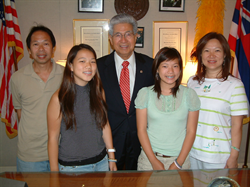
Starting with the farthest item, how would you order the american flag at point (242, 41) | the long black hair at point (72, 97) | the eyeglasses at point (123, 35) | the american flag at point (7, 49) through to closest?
the american flag at point (242, 41) < the american flag at point (7, 49) < the eyeglasses at point (123, 35) < the long black hair at point (72, 97)

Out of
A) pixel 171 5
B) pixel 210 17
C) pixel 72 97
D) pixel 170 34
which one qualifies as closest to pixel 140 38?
pixel 170 34

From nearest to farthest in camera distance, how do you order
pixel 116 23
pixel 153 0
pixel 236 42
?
pixel 116 23
pixel 236 42
pixel 153 0

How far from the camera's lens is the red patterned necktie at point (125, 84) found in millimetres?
2115

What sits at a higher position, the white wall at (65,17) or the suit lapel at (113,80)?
the white wall at (65,17)

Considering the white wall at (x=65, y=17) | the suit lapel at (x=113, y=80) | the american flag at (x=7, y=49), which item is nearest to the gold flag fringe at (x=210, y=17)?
the white wall at (x=65, y=17)

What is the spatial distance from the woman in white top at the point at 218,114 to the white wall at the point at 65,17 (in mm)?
1661

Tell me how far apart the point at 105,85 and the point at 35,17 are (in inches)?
81.2

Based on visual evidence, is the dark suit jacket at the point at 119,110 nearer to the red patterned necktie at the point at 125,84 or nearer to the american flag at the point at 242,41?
the red patterned necktie at the point at 125,84

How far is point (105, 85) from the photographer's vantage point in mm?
2133

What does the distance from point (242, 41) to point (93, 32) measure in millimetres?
2365

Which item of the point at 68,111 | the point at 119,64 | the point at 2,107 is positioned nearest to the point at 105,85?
the point at 119,64

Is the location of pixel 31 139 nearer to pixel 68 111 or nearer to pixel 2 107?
pixel 68 111

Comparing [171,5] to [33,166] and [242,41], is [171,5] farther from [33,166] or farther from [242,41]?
[33,166]

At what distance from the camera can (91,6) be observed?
129 inches
